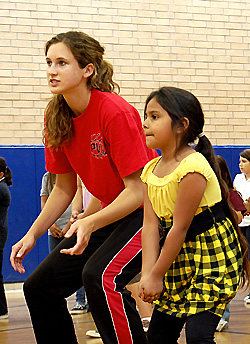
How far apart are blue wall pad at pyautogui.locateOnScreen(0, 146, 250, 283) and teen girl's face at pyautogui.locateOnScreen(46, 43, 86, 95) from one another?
478 centimetres

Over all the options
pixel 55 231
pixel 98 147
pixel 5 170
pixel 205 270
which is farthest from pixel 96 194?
pixel 5 170

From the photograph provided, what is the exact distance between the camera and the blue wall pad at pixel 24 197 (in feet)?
24.6

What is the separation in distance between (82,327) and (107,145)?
2585mm

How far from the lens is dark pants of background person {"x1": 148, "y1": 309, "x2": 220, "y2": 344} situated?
231 cm

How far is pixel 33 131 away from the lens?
808 cm

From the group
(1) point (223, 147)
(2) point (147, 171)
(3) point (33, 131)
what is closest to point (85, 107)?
(2) point (147, 171)

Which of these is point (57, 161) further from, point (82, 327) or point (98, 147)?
point (82, 327)

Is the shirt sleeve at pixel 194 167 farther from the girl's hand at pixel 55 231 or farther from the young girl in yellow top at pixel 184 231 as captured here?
the girl's hand at pixel 55 231

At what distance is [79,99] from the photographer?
2840 mm

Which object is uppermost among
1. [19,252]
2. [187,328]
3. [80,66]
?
[80,66]

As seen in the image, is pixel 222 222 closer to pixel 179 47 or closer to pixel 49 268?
pixel 49 268

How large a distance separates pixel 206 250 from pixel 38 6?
6490 millimetres

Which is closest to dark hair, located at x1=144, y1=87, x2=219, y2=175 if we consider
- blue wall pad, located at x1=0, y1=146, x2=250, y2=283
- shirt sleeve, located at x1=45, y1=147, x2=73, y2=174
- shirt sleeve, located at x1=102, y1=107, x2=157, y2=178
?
shirt sleeve, located at x1=102, y1=107, x2=157, y2=178

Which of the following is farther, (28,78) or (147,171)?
(28,78)
